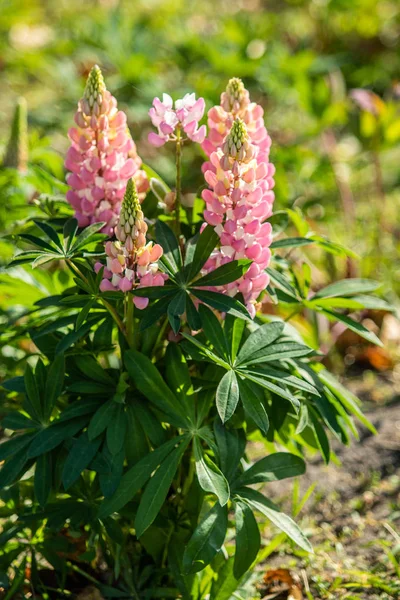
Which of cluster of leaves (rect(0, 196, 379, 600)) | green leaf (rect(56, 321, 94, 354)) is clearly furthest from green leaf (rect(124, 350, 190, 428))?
green leaf (rect(56, 321, 94, 354))

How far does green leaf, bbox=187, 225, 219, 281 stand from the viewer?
1.45 meters

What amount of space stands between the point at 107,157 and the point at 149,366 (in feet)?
1.41

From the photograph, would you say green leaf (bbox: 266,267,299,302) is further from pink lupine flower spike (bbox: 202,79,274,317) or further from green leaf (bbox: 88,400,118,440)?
green leaf (bbox: 88,400,118,440)

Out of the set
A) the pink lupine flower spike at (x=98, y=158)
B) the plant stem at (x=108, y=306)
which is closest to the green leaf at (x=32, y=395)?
the plant stem at (x=108, y=306)

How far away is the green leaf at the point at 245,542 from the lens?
4.64ft

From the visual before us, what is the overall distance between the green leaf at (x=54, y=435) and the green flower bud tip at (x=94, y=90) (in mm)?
624

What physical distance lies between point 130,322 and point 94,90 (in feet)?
1.49

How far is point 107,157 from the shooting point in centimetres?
153

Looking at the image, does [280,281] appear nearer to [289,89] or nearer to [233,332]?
[233,332]

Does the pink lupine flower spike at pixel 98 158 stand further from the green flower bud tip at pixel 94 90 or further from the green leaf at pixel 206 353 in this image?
the green leaf at pixel 206 353

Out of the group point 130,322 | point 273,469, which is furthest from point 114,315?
point 273,469

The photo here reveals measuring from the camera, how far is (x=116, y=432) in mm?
1432

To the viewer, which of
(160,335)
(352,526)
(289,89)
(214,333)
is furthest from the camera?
(289,89)

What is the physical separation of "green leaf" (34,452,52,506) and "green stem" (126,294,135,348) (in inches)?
11.2
